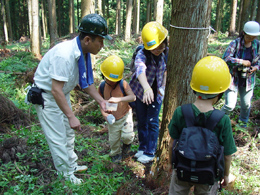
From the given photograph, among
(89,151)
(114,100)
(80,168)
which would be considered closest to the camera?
(114,100)

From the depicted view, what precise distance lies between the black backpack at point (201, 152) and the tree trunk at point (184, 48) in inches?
37.5

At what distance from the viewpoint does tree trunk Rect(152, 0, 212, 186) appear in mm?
2645

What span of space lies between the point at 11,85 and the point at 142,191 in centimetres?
607

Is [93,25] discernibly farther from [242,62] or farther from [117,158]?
[242,62]

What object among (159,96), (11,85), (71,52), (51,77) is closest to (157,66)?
(159,96)

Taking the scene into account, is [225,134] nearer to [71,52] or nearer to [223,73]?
[223,73]

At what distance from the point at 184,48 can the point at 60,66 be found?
1.54 m

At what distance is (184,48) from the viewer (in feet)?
9.11

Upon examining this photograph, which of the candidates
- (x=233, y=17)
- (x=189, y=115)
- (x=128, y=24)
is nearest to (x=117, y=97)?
(x=189, y=115)

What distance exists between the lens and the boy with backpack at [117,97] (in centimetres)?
371

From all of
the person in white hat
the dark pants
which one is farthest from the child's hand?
the person in white hat

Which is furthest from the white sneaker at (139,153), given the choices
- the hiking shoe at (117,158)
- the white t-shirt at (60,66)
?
the white t-shirt at (60,66)

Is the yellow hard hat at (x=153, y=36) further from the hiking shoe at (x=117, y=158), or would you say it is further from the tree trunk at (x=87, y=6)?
the tree trunk at (x=87, y=6)

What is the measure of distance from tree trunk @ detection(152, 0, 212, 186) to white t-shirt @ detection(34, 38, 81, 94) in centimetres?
125
